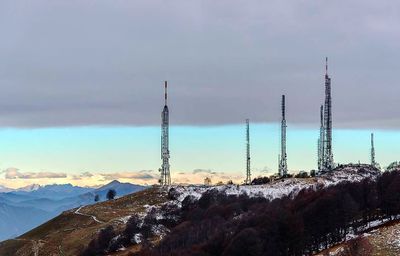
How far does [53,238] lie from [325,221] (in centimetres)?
9643

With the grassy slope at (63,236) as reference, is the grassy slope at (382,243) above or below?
above

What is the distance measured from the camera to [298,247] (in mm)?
108938

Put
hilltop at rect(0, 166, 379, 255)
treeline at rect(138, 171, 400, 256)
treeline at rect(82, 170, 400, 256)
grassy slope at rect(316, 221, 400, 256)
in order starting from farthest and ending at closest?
hilltop at rect(0, 166, 379, 255) → treeline at rect(82, 170, 400, 256) → treeline at rect(138, 171, 400, 256) → grassy slope at rect(316, 221, 400, 256)

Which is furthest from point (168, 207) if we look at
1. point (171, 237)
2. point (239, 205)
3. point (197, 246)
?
point (197, 246)

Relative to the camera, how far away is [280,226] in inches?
4451

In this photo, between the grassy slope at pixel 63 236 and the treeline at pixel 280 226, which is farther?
the grassy slope at pixel 63 236

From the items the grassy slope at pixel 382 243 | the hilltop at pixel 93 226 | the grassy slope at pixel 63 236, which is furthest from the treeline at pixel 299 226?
the grassy slope at pixel 63 236

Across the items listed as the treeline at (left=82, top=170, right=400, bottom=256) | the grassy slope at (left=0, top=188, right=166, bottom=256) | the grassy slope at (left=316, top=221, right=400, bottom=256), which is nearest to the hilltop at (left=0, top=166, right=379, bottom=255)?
the grassy slope at (left=0, top=188, right=166, bottom=256)

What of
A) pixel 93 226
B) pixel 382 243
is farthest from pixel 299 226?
pixel 93 226

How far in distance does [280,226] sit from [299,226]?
4731mm

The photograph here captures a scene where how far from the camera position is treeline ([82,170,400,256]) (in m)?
109

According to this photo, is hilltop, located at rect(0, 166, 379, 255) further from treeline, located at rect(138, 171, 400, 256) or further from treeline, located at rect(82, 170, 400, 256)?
treeline, located at rect(138, 171, 400, 256)

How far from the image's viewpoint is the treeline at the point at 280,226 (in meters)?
109

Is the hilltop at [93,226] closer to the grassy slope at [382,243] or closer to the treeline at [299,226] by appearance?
the treeline at [299,226]
